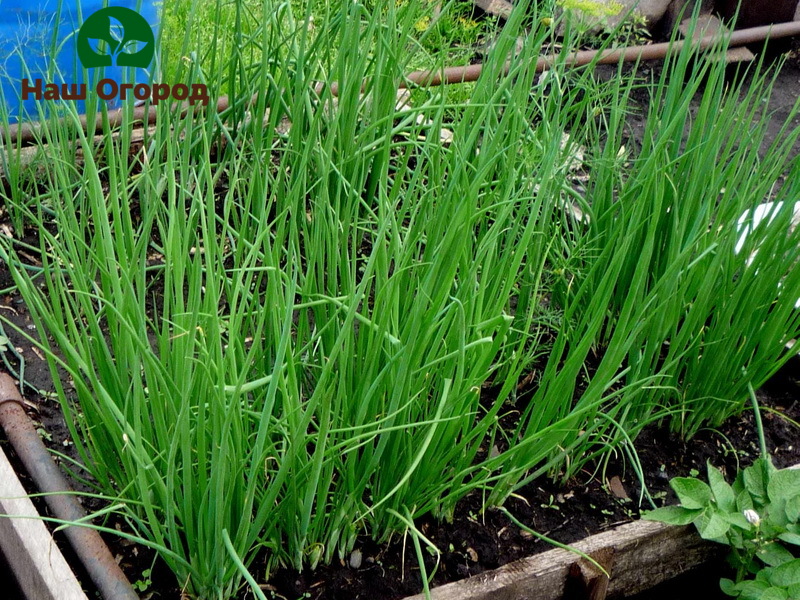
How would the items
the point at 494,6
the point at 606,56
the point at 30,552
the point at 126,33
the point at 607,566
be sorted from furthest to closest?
1. the point at 494,6
2. the point at 606,56
3. the point at 126,33
4. the point at 607,566
5. the point at 30,552

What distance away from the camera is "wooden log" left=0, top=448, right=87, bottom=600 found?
1345 mm

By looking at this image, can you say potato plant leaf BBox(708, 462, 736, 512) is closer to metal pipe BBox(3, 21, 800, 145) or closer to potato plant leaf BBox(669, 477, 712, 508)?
potato plant leaf BBox(669, 477, 712, 508)

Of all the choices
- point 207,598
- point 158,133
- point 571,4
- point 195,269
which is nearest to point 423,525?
point 207,598

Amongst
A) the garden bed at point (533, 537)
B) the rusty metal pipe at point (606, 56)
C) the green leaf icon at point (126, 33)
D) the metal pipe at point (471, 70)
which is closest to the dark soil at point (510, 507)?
the garden bed at point (533, 537)

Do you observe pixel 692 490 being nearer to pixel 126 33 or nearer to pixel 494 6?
pixel 126 33

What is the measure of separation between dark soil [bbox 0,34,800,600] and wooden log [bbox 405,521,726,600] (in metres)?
0.07

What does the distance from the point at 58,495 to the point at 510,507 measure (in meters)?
0.80

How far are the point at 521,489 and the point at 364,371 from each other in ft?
1.87

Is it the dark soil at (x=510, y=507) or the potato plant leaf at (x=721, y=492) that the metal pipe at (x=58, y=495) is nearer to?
the dark soil at (x=510, y=507)

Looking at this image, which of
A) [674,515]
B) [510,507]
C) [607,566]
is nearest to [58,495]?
[510,507]

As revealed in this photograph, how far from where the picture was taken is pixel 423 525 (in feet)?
5.40

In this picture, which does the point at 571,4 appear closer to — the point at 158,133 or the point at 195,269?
the point at 158,133

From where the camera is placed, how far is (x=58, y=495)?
1.50 meters

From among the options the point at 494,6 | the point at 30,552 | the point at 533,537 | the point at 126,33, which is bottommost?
the point at 533,537
